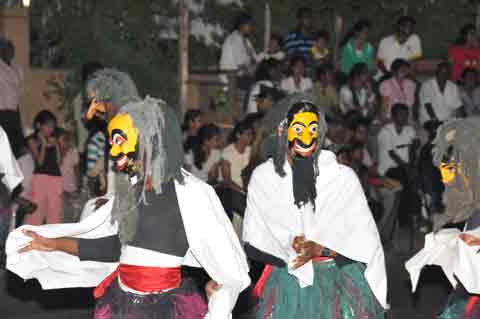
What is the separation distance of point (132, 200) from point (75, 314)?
4.41 metres

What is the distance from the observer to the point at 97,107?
921 centimetres

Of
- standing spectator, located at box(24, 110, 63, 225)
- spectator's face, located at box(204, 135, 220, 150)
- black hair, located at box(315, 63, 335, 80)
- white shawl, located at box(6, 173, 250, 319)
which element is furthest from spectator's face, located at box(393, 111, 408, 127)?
white shawl, located at box(6, 173, 250, 319)

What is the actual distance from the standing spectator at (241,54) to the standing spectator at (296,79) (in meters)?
0.70

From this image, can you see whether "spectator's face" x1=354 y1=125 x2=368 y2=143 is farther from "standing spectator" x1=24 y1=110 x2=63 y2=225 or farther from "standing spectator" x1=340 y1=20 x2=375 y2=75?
"standing spectator" x1=24 y1=110 x2=63 y2=225

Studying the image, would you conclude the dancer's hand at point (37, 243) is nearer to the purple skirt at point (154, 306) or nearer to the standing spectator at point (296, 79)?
the purple skirt at point (154, 306)

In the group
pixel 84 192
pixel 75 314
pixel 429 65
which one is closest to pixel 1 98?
pixel 84 192

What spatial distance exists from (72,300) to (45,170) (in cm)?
165

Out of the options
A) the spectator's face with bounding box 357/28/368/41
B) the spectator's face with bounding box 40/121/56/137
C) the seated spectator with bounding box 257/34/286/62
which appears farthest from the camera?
the spectator's face with bounding box 357/28/368/41

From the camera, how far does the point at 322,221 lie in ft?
26.4

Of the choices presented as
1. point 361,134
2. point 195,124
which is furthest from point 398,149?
point 195,124

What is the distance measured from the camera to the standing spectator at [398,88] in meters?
16.5

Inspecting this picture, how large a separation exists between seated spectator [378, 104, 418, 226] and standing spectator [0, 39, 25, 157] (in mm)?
4346

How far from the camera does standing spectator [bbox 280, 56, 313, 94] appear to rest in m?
15.6

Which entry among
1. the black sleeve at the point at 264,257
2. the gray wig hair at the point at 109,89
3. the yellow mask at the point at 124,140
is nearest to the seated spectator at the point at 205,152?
the gray wig hair at the point at 109,89
